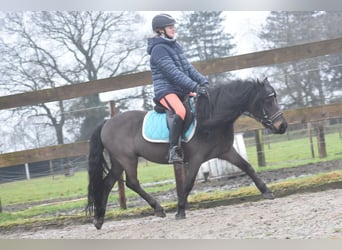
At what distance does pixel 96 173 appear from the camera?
9.65 feet

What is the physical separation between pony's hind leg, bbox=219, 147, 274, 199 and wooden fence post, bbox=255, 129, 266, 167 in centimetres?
8

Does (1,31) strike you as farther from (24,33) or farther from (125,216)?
(125,216)

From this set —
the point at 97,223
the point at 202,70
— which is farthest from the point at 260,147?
the point at 97,223

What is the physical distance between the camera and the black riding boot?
2709 millimetres

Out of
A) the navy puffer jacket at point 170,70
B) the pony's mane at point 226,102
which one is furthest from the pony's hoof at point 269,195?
the navy puffer jacket at point 170,70

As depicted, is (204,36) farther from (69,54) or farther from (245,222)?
(245,222)

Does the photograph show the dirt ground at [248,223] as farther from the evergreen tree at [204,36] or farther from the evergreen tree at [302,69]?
the evergreen tree at [204,36]

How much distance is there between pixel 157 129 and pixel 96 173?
0.45 meters

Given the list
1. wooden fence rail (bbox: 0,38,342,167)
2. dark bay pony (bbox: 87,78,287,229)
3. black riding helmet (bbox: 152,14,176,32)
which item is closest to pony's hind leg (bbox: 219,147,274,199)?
dark bay pony (bbox: 87,78,287,229)

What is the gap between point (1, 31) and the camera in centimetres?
322

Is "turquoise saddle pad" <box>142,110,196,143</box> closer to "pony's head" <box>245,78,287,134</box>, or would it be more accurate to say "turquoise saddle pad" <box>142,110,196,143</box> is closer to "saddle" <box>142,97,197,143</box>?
"saddle" <box>142,97,197,143</box>
